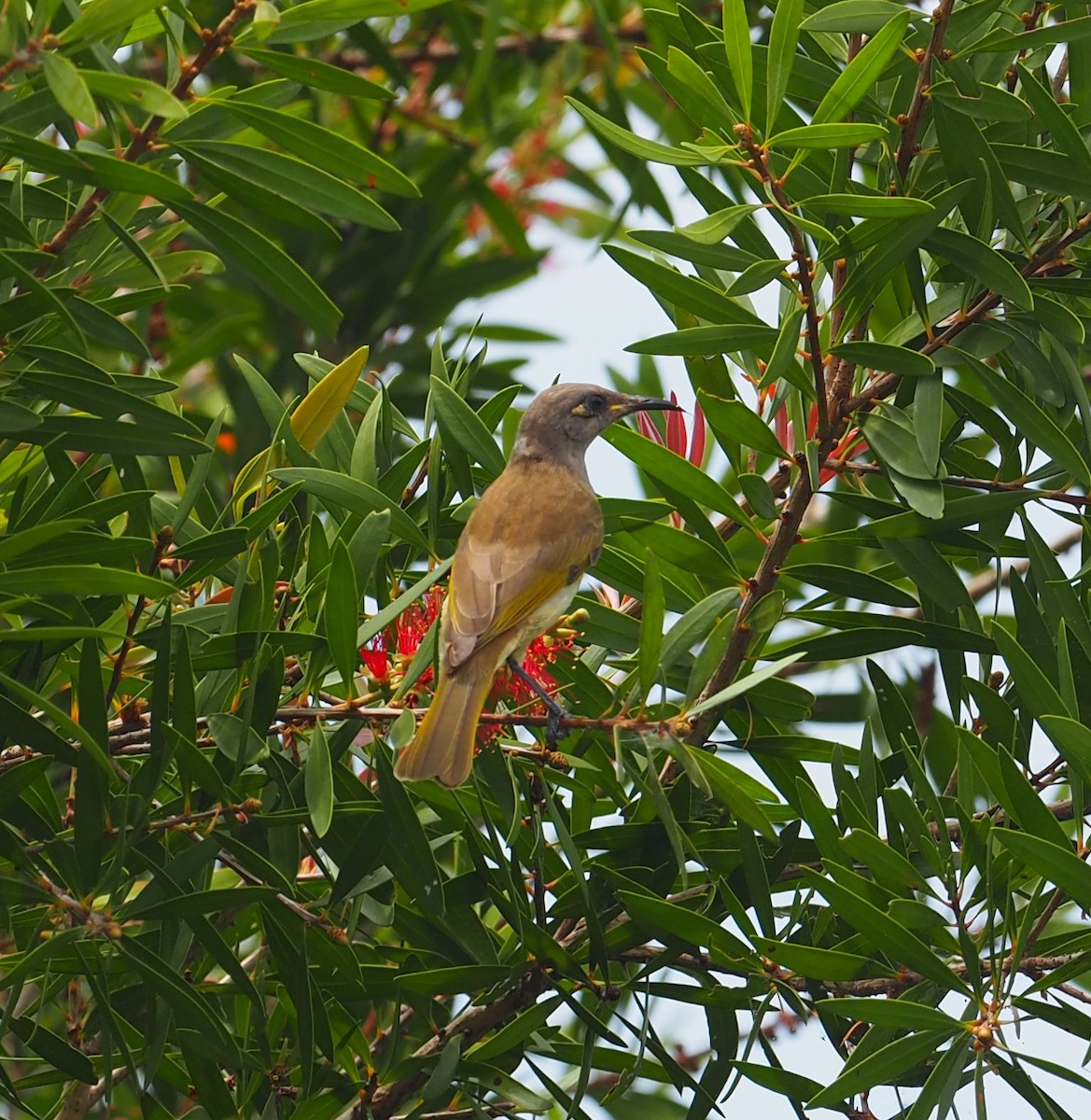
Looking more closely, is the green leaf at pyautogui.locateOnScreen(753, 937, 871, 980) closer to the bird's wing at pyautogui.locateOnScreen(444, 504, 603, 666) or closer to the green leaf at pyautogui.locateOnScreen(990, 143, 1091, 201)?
the bird's wing at pyautogui.locateOnScreen(444, 504, 603, 666)

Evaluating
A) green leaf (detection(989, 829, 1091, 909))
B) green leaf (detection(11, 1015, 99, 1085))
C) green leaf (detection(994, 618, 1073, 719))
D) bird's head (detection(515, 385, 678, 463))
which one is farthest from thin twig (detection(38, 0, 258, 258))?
bird's head (detection(515, 385, 678, 463))

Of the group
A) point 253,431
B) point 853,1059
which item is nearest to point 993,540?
point 853,1059

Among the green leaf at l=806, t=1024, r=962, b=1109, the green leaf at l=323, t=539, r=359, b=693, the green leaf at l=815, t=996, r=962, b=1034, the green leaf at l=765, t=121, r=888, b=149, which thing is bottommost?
the green leaf at l=806, t=1024, r=962, b=1109

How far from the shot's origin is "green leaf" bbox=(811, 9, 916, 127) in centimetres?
210

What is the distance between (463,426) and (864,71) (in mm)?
850

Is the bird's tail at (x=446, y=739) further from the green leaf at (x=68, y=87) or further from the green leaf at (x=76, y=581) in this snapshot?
the green leaf at (x=68, y=87)

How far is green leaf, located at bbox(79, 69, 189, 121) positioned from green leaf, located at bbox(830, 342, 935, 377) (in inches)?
40.2

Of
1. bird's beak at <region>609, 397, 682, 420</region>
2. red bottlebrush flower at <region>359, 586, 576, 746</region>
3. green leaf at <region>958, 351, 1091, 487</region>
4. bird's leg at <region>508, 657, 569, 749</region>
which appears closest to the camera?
green leaf at <region>958, 351, 1091, 487</region>

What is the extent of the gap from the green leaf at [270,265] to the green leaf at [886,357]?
0.77 m

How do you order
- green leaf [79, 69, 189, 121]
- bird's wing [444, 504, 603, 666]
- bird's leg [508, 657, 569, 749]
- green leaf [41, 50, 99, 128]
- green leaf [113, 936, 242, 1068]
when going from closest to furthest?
green leaf [41, 50, 99, 128], green leaf [79, 69, 189, 121], green leaf [113, 936, 242, 1068], bird's leg [508, 657, 569, 749], bird's wing [444, 504, 603, 666]

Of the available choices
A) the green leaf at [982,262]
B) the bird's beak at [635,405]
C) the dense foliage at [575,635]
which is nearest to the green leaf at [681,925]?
the dense foliage at [575,635]

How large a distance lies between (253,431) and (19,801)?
2459 mm

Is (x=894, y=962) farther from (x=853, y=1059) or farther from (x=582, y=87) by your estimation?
(x=582, y=87)

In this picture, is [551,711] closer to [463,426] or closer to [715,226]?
[463,426]
